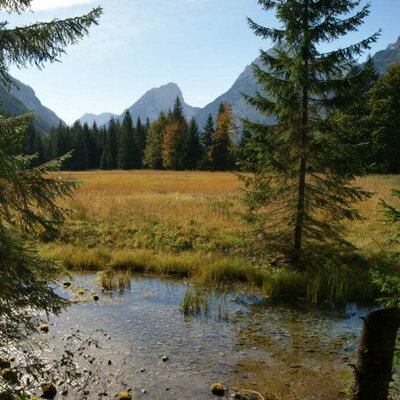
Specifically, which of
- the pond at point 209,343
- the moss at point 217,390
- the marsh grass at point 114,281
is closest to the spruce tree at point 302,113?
the pond at point 209,343

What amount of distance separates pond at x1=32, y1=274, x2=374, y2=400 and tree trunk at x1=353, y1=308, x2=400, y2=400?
74.6 inches

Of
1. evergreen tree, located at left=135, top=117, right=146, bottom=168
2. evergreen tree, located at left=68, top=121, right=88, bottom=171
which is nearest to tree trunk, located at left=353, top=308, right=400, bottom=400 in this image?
evergreen tree, located at left=135, top=117, right=146, bottom=168

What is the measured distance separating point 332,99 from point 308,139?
51.3 inches

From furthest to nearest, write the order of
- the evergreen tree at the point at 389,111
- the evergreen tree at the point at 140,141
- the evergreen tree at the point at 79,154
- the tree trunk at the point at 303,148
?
the evergreen tree at the point at 79,154, the evergreen tree at the point at 140,141, the evergreen tree at the point at 389,111, the tree trunk at the point at 303,148

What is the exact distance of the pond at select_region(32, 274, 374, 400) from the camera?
19.8ft

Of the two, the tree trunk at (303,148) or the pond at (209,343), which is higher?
the tree trunk at (303,148)

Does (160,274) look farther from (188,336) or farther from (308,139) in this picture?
(308,139)

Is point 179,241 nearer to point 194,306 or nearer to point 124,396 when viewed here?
point 194,306

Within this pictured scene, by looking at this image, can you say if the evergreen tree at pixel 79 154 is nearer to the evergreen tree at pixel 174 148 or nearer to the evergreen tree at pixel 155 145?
the evergreen tree at pixel 155 145

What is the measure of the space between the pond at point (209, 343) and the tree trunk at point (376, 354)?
1.90 m

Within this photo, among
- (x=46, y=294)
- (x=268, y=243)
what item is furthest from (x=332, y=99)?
(x=46, y=294)

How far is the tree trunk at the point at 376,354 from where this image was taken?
391 centimetres

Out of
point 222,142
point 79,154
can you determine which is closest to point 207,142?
point 222,142

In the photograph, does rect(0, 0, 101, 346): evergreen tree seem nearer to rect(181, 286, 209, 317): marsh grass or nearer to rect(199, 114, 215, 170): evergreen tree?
rect(181, 286, 209, 317): marsh grass
